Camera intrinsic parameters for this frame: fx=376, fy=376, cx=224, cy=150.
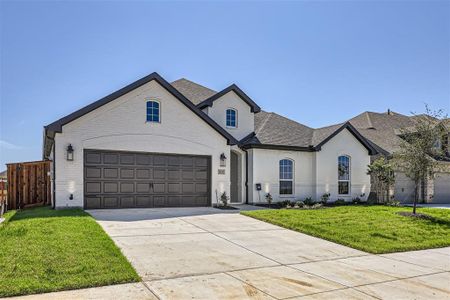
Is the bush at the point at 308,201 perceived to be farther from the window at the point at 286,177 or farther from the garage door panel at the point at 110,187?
the garage door panel at the point at 110,187

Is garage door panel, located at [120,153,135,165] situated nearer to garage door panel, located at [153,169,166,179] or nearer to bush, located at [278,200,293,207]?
garage door panel, located at [153,169,166,179]

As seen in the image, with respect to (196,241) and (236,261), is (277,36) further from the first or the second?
(236,261)

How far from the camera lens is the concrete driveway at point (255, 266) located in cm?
573

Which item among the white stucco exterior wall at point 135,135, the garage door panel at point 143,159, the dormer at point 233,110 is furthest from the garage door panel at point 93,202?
the dormer at point 233,110

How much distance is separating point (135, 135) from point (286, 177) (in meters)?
8.57

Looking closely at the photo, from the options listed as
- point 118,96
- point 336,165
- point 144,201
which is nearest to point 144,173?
point 144,201

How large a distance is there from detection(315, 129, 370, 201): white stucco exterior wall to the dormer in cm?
425

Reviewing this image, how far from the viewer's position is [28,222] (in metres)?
10.7

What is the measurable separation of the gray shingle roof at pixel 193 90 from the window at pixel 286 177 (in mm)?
5755

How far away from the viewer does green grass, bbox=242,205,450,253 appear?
32.8ft

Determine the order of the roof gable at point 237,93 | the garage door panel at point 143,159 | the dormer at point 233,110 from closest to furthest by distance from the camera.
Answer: the garage door panel at point 143,159 → the roof gable at point 237,93 → the dormer at point 233,110

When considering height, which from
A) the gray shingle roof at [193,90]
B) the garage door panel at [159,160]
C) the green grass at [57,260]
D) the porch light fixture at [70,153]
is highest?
the gray shingle roof at [193,90]

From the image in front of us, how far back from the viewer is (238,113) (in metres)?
20.4

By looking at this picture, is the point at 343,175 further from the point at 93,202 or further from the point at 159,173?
the point at 93,202
